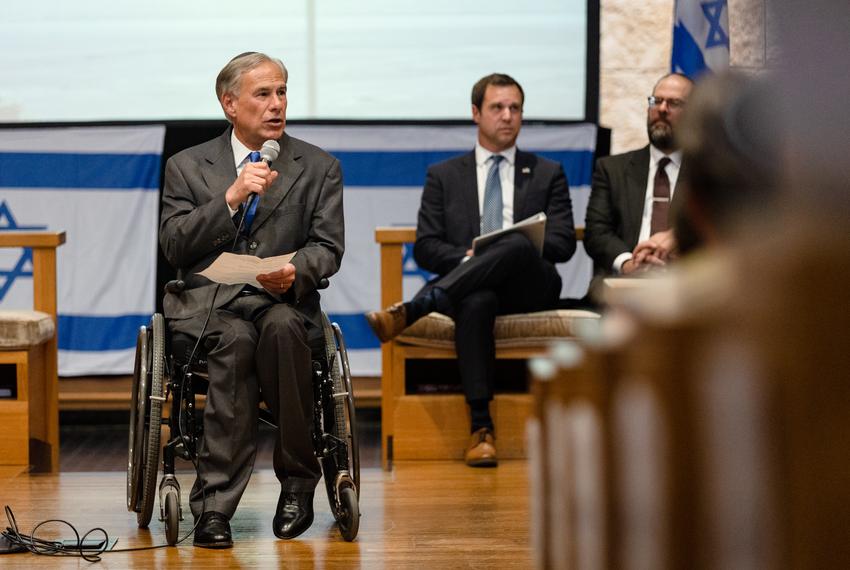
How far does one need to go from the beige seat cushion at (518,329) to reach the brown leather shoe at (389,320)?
0.17m

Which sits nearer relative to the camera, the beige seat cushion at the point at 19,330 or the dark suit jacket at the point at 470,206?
the beige seat cushion at the point at 19,330

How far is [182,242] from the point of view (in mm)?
3303

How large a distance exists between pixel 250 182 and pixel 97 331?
2346mm

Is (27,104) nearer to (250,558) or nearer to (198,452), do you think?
(198,452)

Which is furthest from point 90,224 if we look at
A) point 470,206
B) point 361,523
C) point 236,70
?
point 361,523

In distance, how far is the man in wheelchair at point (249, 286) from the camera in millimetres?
3170

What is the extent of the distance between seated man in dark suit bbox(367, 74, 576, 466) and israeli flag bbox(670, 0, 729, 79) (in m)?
0.70

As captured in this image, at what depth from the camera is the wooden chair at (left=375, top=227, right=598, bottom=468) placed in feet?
14.1

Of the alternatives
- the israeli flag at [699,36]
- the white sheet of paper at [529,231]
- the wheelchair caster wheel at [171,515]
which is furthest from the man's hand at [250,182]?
the israeli flag at [699,36]

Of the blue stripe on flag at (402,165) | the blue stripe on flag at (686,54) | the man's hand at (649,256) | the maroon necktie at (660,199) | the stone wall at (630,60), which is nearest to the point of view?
the man's hand at (649,256)

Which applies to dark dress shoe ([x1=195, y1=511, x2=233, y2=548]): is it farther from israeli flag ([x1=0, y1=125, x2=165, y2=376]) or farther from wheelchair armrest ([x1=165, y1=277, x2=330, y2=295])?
israeli flag ([x1=0, y1=125, x2=165, y2=376])

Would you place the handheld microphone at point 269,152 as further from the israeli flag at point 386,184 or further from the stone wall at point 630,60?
the stone wall at point 630,60

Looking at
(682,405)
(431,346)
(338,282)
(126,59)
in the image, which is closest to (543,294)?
(431,346)

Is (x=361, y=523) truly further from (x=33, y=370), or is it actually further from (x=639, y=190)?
(x=639, y=190)
